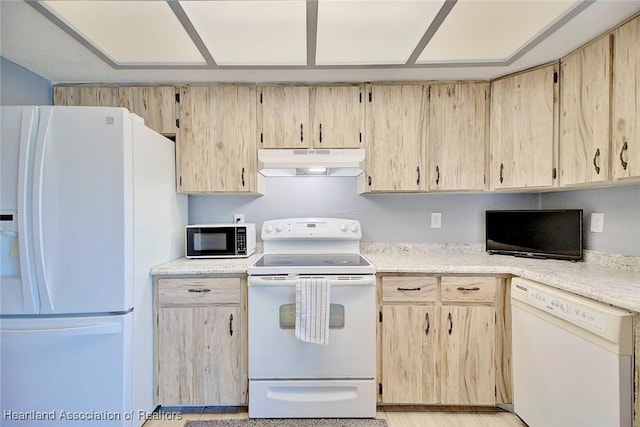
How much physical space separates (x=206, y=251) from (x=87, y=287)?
2.44 ft

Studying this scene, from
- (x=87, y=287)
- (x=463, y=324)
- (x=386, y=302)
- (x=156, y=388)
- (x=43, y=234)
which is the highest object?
(x=43, y=234)

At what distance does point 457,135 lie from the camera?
2232mm

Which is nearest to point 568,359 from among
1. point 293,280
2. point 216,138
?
point 293,280

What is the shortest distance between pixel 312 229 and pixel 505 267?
1.32 m

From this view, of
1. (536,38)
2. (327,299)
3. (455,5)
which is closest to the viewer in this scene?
(455,5)

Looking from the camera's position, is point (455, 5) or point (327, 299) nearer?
point (455, 5)

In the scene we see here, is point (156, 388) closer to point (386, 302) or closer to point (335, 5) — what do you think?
point (386, 302)

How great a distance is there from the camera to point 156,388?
6.24 feet

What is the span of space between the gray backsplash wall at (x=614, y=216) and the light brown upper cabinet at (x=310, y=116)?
5.17ft

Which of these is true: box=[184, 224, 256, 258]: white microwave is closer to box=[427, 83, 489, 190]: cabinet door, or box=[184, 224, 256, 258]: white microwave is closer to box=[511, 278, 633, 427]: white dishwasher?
box=[427, 83, 489, 190]: cabinet door

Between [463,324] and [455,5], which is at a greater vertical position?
[455,5]

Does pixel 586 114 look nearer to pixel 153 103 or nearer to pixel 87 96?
→ pixel 153 103

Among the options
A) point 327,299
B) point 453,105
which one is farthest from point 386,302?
point 453,105

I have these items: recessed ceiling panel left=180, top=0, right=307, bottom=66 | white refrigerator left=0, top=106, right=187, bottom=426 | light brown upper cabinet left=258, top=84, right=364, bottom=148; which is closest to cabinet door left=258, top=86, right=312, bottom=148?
light brown upper cabinet left=258, top=84, right=364, bottom=148
